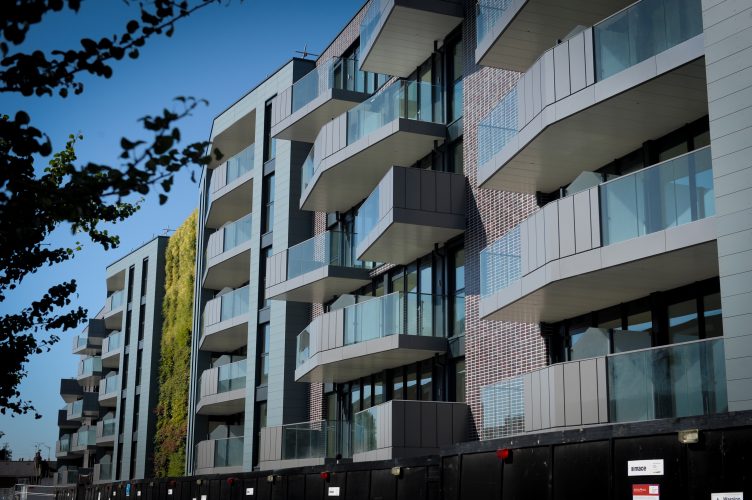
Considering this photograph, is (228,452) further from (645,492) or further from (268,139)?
(645,492)

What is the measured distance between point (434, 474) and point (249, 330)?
76.1 ft

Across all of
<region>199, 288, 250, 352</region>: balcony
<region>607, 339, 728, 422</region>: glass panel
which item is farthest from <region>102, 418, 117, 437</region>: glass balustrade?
<region>607, 339, 728, 422</region>: glass panel

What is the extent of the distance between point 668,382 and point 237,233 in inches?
1058

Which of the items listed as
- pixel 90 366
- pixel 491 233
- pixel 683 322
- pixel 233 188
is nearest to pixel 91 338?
pixel 90 366

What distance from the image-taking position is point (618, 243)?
17094 mm

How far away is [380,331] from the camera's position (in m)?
26.9

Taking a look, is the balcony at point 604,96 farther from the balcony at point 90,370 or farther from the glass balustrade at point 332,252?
the balcony at point 90,370

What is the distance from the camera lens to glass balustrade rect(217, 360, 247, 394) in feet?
129

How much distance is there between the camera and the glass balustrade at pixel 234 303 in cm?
4006

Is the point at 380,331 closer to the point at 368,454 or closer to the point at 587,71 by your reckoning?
the point at 368,454

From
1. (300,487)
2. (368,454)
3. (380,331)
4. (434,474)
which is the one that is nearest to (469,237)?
(380,331)

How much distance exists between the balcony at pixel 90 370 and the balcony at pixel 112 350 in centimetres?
335

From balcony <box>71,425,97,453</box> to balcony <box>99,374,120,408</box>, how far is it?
230cm

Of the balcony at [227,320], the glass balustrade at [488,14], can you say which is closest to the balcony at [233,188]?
the balcony at [227,320]
